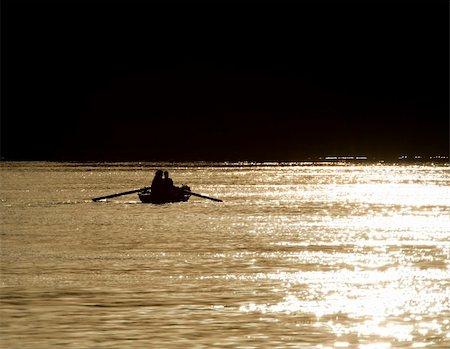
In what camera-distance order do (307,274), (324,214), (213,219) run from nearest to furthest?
(307,274), (213,219), (324,214)

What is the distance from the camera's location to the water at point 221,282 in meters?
29.5

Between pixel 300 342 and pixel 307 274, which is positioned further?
pixel 307 274

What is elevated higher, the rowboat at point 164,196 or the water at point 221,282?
the rowboat at point 164,196

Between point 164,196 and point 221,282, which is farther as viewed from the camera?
point 164,196

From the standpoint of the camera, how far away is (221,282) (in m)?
40.4

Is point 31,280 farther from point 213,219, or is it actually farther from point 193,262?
point 213,219

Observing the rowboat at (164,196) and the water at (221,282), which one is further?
the rowboat at (164,196)

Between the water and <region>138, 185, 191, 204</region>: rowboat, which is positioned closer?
the water

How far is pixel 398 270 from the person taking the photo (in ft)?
150

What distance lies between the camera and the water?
1161 inches

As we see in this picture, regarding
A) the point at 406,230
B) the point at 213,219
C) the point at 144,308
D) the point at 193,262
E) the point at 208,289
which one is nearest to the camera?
the point at 144,308

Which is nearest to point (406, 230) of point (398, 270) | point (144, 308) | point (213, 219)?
point (213, 219)

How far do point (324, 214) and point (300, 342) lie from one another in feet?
209

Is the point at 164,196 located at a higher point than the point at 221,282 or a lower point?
higher
